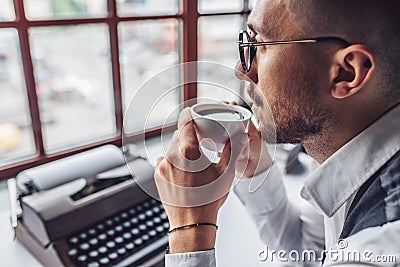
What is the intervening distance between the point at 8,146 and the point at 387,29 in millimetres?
1176

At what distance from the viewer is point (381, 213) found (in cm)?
59

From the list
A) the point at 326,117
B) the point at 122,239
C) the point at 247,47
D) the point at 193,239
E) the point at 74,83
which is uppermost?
the point at 247,47

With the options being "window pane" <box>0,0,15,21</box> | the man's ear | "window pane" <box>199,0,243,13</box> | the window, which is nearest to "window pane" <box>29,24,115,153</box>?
the window

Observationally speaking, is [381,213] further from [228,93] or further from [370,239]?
[228,93]

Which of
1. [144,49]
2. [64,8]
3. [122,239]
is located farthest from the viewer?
[144,49]

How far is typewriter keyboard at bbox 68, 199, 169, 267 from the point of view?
862 mm

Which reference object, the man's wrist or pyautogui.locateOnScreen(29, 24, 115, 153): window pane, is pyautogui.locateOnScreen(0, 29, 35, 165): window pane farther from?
the man's wrist

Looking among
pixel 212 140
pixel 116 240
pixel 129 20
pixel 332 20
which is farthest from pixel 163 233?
pixel 129 20

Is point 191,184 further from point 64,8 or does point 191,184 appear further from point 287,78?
point 64,8

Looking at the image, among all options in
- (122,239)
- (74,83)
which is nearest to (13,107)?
(74,83)

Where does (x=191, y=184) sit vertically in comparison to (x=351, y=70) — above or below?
below

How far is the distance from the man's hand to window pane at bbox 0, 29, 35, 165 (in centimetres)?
68

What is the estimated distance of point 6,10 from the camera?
1110mm

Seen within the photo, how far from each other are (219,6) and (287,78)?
104cm
